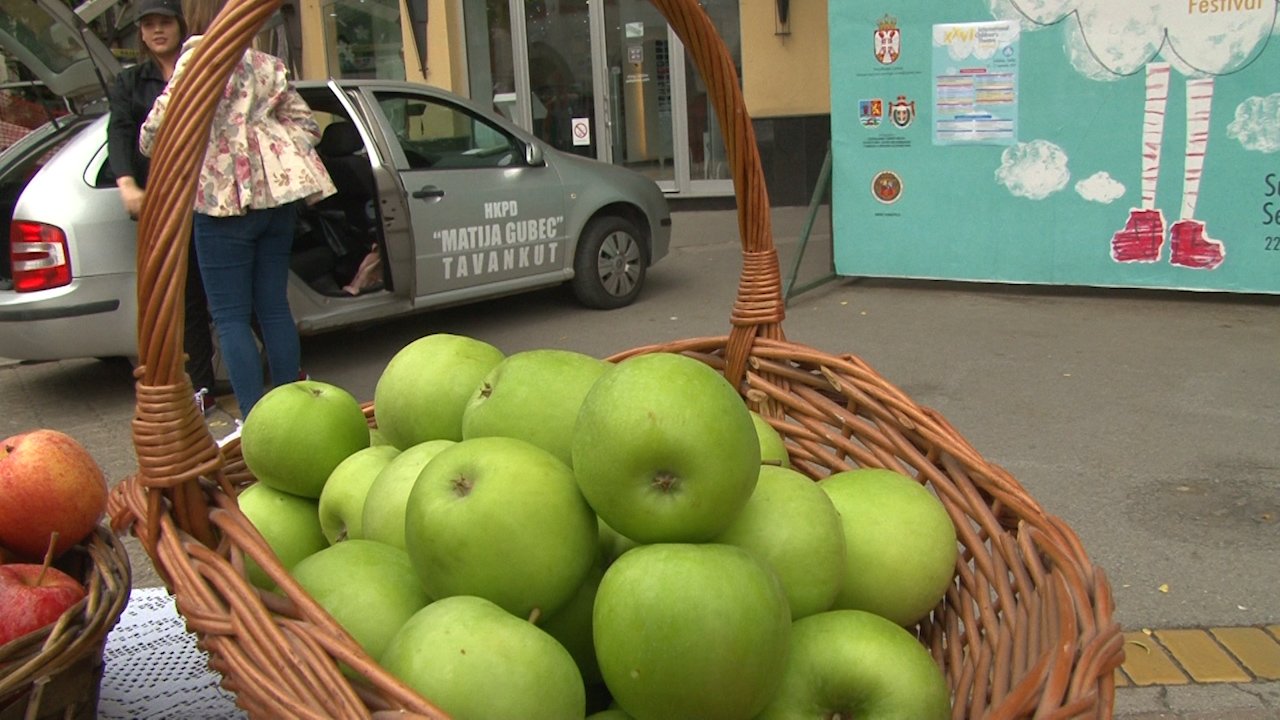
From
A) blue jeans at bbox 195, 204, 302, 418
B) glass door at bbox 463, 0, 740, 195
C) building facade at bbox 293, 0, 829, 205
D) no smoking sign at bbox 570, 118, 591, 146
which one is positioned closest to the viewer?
blue jeans at bbox 195, 204, 302, 418

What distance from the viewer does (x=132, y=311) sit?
211 inches

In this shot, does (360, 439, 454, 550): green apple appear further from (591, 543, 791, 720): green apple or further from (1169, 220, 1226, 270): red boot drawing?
(1169, 220, 1226, 270): red boot drawing

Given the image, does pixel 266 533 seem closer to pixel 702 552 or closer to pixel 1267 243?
pixel 702 552

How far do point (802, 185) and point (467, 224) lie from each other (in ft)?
17.4

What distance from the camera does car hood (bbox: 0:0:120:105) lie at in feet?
20.4

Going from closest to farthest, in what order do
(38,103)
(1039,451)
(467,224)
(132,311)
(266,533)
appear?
(266,533), (1039,451), (132,311), (467,224), (38,103)

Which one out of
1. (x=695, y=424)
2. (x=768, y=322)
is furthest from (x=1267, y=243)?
(x=695, y=424)

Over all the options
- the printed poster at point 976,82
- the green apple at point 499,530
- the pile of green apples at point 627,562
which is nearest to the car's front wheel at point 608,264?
the printed poster at point 976,82

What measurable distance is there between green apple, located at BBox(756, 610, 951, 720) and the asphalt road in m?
1.76

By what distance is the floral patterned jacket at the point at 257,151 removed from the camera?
12.7 ft

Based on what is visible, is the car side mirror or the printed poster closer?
the printed poster

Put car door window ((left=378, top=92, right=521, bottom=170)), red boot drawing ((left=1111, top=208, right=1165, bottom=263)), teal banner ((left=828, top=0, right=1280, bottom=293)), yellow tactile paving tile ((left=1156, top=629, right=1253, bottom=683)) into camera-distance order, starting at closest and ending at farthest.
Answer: yellow tactile paving tile ((left=1156, top=629, right=1253, bottom=683))
teal banner ((left=828, top=0, right=1280, bottom=293))
red boot drawing ((left=1111, top=208, right=1165, bottom=263))
car door window ((left=378, top=92, right=521, bottom=170))

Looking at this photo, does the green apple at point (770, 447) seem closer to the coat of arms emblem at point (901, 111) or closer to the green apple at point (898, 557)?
the green apple at point (898, 557)

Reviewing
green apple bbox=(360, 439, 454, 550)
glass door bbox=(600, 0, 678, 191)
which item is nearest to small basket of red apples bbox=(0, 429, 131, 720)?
green apple bbox=(360, 439, 454, 550)
